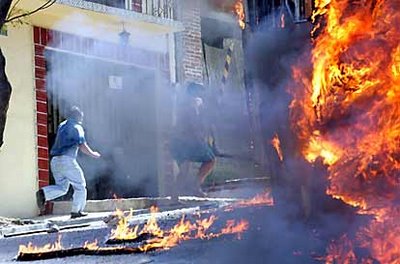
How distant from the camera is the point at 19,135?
12.6m

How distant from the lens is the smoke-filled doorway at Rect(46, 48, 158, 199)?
13891mm

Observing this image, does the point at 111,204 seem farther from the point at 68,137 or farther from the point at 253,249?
the point at 253,249

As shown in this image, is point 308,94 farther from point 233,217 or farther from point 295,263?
point 233,217

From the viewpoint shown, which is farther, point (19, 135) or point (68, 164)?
point (19, 135)

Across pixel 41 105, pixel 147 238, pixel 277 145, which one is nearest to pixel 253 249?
pixel 277 145

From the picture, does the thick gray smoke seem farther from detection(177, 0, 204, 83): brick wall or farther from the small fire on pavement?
the small fire on pavement

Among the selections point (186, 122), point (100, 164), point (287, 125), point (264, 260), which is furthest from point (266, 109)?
point (100, 164)

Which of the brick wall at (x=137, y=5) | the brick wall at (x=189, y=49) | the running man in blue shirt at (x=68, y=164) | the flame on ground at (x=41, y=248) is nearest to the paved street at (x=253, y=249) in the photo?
the flame on ground at (x=41, y=248)

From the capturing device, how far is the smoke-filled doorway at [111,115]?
13.9 metres

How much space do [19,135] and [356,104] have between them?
835 cm

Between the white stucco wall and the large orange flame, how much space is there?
7642mm

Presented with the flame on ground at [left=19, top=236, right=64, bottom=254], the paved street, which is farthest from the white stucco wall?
the paved street

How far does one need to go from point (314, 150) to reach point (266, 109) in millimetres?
601

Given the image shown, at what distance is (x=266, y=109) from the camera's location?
19.8ft
